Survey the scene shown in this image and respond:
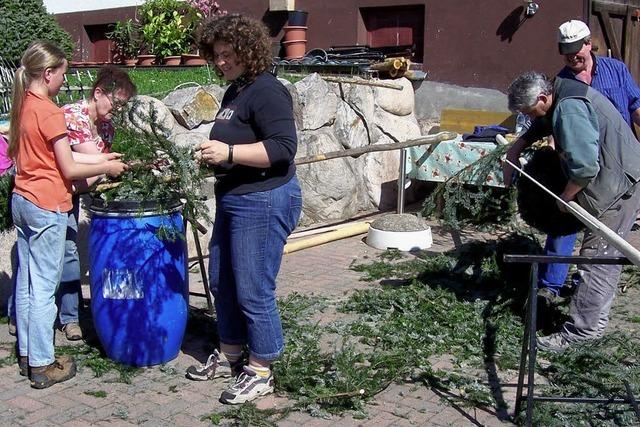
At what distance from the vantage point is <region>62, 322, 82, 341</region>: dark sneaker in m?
4.74

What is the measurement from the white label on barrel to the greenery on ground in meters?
0.85

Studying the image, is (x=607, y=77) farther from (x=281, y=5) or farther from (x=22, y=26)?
(x=22, y=26)

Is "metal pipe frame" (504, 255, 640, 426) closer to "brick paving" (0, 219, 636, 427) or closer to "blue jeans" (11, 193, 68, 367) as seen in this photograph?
"brick paving" (0, 219, 636, 427)

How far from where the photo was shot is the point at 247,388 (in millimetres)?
3904

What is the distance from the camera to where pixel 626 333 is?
16.3 ft

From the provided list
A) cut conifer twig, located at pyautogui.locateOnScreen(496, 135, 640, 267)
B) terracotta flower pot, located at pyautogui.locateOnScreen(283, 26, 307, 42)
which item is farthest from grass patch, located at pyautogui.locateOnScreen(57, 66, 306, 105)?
cut conifer twig, located at pyautogui.locateOnScreen(496, 135, 640, 267)

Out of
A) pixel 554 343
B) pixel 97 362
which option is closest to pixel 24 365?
pixel 97 362

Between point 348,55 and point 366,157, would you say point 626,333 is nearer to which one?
point 366,157

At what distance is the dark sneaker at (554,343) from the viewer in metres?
4.55

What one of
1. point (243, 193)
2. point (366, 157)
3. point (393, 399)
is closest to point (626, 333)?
point (393, 399)

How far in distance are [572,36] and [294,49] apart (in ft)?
19.5

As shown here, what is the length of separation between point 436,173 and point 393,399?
15.7 feet

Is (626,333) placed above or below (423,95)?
below

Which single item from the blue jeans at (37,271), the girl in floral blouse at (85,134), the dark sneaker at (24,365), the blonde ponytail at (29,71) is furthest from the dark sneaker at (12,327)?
the blonde ponytail at (29,71)
